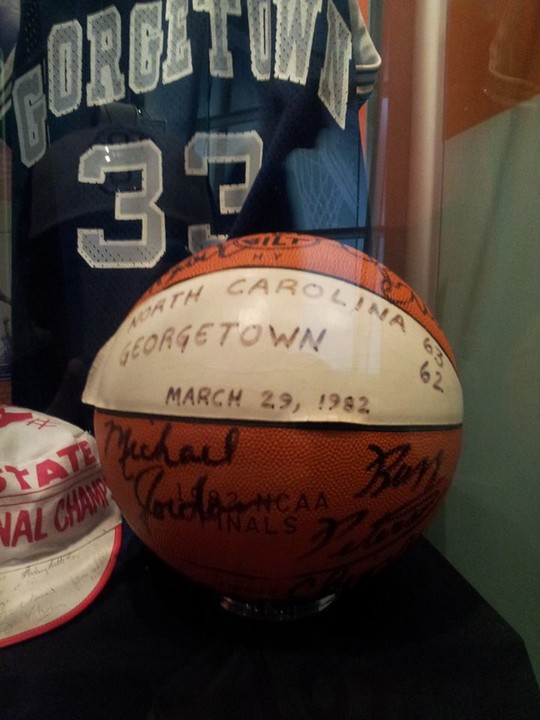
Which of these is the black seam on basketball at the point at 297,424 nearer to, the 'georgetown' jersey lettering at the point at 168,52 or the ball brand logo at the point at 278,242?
the ball brand logo at the point at 278,242

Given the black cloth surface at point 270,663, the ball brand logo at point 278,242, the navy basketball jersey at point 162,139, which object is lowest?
the black cloth surface at point 270,663

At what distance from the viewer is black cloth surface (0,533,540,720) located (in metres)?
0.50

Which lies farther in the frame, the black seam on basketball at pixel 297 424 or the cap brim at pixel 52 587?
the cap brim at pixel 52 587

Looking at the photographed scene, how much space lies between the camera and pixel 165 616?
624mm

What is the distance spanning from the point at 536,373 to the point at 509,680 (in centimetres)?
37

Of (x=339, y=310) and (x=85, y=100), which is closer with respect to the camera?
(x=339, y=310)

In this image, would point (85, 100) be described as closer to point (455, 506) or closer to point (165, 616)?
point (165, 616)

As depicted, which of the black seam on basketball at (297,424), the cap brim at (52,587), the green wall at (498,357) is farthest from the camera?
the green wall at (498,357)

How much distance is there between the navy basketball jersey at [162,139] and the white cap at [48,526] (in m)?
0.19

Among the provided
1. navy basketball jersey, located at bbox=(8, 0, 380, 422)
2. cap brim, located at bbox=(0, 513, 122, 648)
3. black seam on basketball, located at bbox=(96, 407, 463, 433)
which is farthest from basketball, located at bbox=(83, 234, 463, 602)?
navy basketball jersey, located at bbox=(8, 0, 380, 422)

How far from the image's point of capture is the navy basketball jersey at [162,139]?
0.83 metres

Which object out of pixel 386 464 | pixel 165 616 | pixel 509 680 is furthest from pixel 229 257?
pixel 509 680

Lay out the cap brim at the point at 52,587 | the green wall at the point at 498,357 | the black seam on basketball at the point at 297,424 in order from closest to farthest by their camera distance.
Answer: the black seam on basketball at the point at 297,424 → the cap brim at the point at 52,587 → the green wall at the point at 498,357

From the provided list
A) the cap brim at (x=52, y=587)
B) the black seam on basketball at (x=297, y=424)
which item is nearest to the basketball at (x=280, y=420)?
the black seam on basketball at (x=297, y=424)
